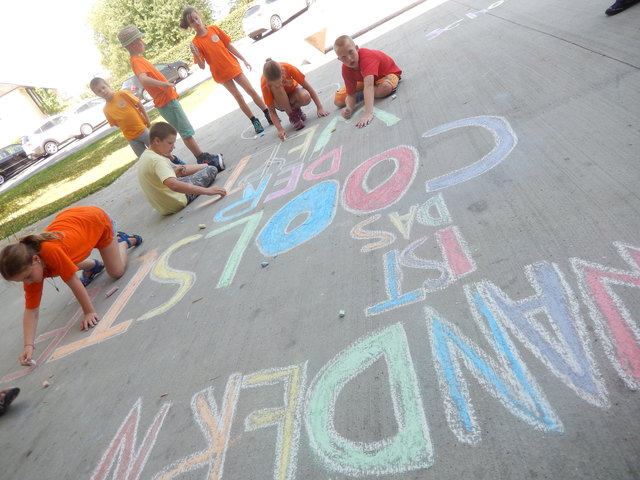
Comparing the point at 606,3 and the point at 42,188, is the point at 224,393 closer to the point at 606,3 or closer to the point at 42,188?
the point at 606,3

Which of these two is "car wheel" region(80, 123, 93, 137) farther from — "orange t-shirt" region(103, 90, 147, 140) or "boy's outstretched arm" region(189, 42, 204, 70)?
"boy's outstretched arm" region(189, 42, 204, 70)

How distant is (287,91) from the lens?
16.1 feet

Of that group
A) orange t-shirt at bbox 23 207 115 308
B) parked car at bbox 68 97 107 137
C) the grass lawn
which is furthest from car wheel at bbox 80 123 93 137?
orange t-shirt at bbox 23 207 115 308

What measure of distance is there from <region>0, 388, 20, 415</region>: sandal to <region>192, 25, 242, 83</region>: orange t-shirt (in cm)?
420

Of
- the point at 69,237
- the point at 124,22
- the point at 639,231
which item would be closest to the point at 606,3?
the point at 639,231

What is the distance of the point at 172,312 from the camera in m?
2.76

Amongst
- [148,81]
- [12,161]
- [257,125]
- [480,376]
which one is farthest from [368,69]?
[12,161]

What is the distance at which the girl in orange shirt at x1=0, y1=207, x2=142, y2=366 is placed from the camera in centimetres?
282

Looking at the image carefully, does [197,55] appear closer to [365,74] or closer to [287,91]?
[287,91]

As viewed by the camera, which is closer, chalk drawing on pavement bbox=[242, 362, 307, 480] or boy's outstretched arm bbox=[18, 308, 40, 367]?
chalk drawing on pavement bbox=[242, 362, 307, 480]

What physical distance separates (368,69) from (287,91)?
1027mm

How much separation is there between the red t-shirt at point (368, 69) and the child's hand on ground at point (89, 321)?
3362mm

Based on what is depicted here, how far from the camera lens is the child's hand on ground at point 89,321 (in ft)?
10.1

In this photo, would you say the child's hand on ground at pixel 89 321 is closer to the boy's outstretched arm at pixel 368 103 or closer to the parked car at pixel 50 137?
the boy's outstretched arm at pixel 368 103
